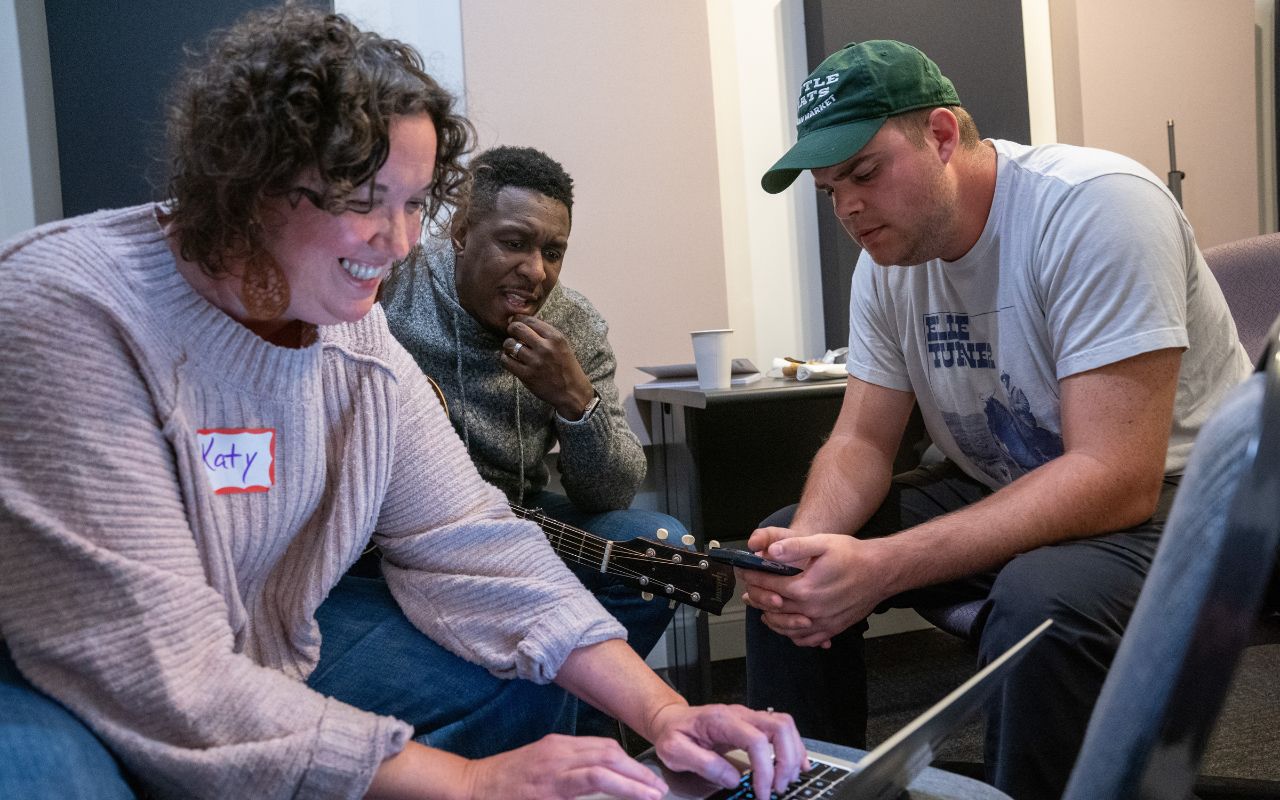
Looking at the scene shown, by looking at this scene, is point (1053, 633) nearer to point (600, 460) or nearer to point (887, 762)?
point (887, 762)

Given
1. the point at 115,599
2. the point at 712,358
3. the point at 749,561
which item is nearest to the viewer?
the point at 115,599

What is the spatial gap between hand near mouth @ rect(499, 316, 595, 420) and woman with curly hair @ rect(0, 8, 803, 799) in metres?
0.67

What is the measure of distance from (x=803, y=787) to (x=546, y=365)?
1117 mm

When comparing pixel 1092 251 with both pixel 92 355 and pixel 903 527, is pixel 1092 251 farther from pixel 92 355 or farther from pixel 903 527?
pixel 92 355

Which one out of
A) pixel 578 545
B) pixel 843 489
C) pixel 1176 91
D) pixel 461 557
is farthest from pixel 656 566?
pixel 1176 91

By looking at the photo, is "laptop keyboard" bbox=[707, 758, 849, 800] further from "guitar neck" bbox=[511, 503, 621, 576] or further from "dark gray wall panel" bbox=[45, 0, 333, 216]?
"dark gray wall panel" bbox=[45, 0, 333, 216]

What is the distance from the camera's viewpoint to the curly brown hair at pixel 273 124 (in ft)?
2.98

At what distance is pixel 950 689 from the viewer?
2494 mm

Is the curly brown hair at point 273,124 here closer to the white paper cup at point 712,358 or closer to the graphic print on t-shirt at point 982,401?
the graphic print on t-shirt at point 982,401

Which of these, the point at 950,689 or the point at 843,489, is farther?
the point at 950,689

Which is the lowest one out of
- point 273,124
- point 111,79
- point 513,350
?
point 513,350

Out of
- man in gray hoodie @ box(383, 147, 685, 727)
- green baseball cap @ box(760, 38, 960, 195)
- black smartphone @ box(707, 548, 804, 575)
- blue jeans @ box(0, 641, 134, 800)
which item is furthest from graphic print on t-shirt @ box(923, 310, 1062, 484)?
blue jeans @ box(0, 641, 134, 800)

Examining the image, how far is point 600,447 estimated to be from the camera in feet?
6.44

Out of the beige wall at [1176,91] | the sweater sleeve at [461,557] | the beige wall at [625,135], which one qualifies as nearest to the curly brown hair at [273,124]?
the sweater sleeve at [461,557]
